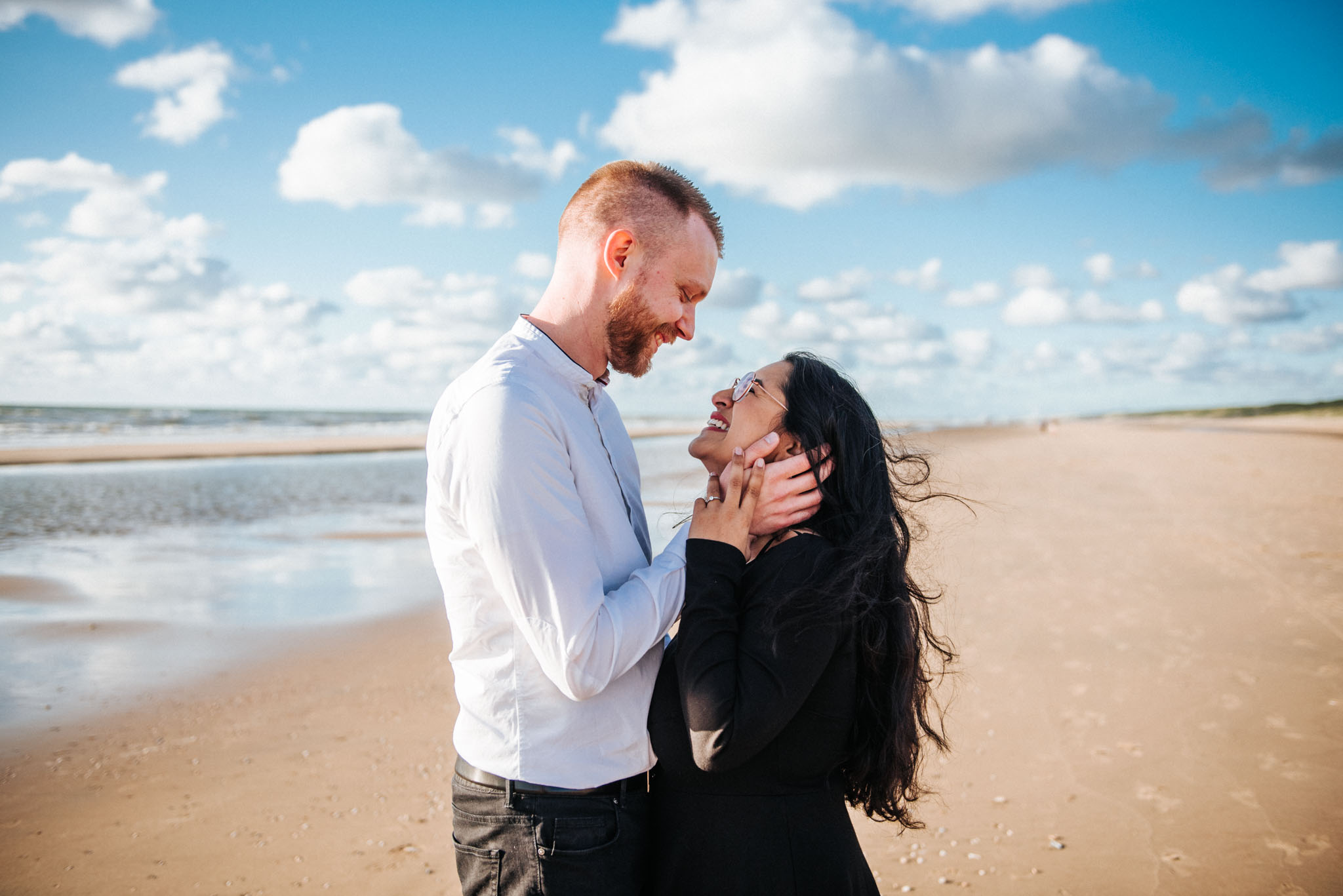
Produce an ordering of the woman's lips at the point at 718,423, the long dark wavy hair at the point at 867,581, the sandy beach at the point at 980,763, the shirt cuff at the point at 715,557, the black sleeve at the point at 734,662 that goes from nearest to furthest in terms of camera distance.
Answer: the black sleeve at the point at 734,662 → the shirt cuff at the point at 715,557 → the long dark wavy hair at the point at 867,581 → the woman's lips at the point at 718,423 → the sandy beach at the point at 980,763

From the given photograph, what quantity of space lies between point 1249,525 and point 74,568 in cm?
1832

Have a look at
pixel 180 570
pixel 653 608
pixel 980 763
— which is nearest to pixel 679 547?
pixel 653 608

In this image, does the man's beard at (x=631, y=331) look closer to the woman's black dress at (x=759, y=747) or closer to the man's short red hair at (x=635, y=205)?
the man's short red hair at (x=635, y=205)

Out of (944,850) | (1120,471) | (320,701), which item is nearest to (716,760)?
(944,850)

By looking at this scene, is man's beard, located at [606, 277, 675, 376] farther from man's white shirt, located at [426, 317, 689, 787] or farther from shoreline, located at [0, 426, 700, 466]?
shoreline, located at [0, 426, 700, 466]

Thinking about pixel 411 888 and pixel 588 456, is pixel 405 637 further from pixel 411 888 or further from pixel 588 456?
pixel 588 456

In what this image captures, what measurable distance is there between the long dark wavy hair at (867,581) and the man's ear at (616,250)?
661 millimetres

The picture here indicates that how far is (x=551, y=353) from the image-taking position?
7.20 feet

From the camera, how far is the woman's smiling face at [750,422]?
2.45 metres

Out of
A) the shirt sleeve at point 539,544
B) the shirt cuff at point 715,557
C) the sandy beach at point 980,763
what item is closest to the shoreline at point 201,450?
the sandy beach at point 980,763

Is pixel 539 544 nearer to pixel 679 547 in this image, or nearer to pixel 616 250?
pixel 679 547

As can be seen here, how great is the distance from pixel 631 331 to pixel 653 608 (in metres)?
0.88

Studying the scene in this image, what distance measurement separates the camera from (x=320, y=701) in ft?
21.6

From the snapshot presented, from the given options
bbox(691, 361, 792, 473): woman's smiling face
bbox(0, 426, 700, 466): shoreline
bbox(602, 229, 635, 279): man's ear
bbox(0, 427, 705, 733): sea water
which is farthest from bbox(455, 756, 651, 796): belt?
bbox(0, 426, 700, 466): shoreline
